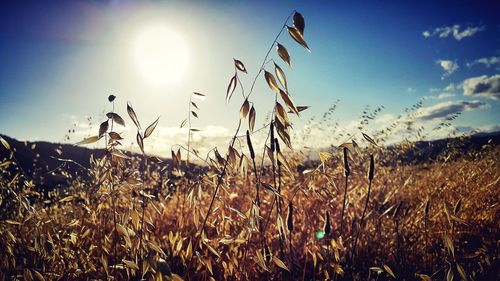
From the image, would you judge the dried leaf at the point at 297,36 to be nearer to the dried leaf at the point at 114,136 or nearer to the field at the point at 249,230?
the field at the point at 249,230

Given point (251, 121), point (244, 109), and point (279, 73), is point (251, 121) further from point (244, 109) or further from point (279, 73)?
point (279, 73)

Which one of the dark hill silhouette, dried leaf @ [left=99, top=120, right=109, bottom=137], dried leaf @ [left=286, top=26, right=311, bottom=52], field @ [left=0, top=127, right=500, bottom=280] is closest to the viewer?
dried leaf @ [left=286, top=26, right=311, bottom=52]

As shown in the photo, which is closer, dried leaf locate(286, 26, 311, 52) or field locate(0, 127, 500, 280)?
dried leaf locate(286, 26, 311, 52)

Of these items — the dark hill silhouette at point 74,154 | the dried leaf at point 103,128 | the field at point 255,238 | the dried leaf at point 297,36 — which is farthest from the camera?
the dark hill silhouette at point 74,154

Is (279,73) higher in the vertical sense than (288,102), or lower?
higher

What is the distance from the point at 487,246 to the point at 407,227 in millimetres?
620

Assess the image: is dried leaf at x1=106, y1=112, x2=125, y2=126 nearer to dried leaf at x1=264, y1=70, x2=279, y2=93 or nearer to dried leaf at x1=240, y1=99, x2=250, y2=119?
dried leaf at x1=240, y1=99, x2=250, y2=119

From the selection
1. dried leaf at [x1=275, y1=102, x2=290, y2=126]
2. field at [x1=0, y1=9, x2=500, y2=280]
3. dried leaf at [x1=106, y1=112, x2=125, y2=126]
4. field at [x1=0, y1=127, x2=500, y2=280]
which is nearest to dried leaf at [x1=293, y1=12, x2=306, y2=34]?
field at [x1=0, y1=9, x2=500, y2=280]

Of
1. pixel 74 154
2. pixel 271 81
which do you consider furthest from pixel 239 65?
pixel 74 154

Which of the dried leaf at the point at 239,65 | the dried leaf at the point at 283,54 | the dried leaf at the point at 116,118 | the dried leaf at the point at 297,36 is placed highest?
the dried leaf at the point at 297,36

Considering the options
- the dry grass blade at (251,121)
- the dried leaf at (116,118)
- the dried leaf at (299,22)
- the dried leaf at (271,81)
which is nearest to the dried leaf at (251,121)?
the dry grass blade at (251,121)

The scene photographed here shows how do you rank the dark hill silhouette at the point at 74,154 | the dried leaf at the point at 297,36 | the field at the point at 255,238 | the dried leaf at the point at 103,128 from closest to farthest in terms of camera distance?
the dried leaf at the point at 297,36
the dried leaf at the point at 103,128
the field at the point at 255,238
the dark hill silhouette at the point at 74,154

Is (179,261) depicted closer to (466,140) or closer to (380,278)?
(380,278)

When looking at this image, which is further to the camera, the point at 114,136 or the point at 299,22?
the point at 114,136
